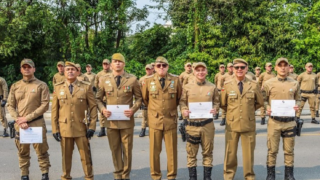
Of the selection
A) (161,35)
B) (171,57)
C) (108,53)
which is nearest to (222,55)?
(171,57)

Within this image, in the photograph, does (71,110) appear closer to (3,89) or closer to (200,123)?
(200,123)

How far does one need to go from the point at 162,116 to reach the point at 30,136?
7.37ft

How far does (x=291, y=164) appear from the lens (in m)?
6.44

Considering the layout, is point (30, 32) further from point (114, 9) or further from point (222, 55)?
point (222, 55)

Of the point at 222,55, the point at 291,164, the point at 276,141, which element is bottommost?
the point at 291,164

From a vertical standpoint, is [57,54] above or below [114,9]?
below

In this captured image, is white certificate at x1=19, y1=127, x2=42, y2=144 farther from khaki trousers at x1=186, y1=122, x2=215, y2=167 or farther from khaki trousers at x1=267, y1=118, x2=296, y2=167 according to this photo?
khaki trousers at x1=267, y1=118, x2=296, y2=167

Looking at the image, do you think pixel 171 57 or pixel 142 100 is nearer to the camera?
pixel 142 100

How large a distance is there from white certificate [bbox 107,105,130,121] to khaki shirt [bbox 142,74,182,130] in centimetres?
47

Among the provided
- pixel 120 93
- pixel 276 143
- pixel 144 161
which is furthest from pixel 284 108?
pixel 144 161

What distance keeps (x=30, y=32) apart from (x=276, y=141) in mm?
20220

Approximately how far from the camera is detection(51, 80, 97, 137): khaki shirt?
6.08 metres

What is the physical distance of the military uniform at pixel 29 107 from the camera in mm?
6383

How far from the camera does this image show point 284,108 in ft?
21.2
